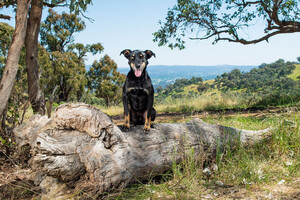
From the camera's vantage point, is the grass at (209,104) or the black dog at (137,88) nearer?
the black dog at (137,88)

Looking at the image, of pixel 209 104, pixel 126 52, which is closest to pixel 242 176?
pixel 126 52

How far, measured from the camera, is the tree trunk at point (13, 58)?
4.18 metres

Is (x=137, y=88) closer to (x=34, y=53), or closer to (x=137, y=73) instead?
(x=137, y=73)

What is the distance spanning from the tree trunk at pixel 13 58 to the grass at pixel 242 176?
293cm

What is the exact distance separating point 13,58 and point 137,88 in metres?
2.70

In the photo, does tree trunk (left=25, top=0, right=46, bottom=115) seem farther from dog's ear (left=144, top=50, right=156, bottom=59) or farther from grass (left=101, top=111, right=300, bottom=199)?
grass (left=101, top=111, right=300, bottom=199)

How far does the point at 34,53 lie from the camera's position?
6.36 meters

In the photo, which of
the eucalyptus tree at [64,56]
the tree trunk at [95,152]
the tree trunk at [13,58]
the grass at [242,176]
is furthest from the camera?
the eucalyptus tree at [64,56]

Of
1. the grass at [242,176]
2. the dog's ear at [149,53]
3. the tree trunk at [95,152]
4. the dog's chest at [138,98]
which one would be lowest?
the grass at [242,176]

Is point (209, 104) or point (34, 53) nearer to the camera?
point (34, 53)

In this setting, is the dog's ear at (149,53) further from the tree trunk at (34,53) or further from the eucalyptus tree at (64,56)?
the eucalyptus tree at (64,56)

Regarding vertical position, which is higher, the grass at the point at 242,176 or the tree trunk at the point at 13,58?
the tree trunk at the point at 13,58

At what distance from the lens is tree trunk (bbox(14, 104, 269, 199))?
278 centimetres

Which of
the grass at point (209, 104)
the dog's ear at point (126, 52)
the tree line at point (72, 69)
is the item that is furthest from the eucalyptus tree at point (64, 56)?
the dog's ear at point (126, 52)
